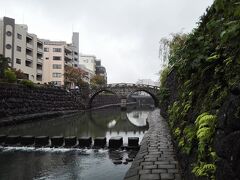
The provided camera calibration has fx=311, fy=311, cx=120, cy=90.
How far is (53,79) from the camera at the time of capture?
7312 cm

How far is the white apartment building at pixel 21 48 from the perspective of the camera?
169 feet

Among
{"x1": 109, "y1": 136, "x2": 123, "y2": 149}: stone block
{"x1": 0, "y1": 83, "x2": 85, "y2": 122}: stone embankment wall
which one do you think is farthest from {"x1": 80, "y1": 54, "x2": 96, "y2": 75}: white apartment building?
{"x1": 109, "y1": 136, "x2": 123, "y2": 149}: stone block

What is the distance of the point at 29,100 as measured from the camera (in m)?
33.2

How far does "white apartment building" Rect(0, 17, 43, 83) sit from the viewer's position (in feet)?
169

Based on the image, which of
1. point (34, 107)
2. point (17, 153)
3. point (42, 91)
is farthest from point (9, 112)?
point (17, 153)

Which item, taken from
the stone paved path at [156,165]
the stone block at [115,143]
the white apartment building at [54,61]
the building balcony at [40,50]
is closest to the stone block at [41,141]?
the stone block at [115,143]

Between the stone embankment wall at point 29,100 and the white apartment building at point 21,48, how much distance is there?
10994 mm

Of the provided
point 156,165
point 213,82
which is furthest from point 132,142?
point 213,82

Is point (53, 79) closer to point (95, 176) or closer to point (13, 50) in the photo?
point (13, 50)

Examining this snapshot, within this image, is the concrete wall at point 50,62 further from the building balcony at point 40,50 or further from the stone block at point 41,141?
the stone block at point 41,141

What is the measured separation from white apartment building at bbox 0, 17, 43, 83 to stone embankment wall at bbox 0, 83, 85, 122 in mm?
10994

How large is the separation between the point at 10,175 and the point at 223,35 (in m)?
8.89

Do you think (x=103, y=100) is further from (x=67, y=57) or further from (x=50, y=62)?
(x=50, y=62)

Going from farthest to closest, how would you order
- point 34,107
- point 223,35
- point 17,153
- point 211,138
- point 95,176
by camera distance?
1. point 34,107
2. point 17,153
3. point 95,176
4. point 211,138
5. point 223,35
